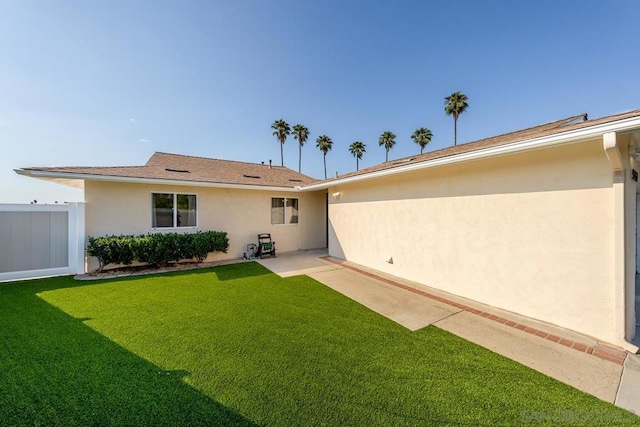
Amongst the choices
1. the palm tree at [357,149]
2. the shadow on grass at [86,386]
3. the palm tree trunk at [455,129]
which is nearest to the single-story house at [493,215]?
the shadow on grass at [86,386]

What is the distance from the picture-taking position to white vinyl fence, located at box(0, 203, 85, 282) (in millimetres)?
6547

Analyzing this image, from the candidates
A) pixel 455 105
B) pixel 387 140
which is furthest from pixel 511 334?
pixel 387 140

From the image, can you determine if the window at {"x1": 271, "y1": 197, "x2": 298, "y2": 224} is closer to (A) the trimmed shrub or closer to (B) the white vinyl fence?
(A) the trimmed shrub

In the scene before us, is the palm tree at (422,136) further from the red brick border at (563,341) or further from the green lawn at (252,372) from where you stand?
the green lawn at (252,372)

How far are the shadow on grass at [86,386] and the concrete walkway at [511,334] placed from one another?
137 inches

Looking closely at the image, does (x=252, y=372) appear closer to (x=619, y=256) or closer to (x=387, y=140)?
(x=619, y=256)

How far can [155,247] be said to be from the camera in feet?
26.3

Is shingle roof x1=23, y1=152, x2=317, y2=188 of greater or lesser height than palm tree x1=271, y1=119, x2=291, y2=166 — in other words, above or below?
below

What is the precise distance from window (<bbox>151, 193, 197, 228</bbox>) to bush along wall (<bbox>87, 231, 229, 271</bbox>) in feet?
2.40

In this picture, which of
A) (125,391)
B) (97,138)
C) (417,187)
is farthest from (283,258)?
(97,138)

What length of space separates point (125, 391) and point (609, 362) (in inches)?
233

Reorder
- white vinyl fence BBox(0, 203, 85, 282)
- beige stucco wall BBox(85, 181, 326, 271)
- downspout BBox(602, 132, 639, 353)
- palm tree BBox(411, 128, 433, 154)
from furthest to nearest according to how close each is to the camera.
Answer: palm tree BBox(411, 128, 433, 154) → beige stucco wall BBox(85, 181, 326, 271) → white vinyl fence BBox(0, 203, 85, 282) → downspout BBox(602, 132, 639, 353)

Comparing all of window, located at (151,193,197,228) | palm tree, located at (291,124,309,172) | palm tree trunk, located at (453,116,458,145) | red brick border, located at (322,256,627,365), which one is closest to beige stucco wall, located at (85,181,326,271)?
window, located at (151,193,197,228)

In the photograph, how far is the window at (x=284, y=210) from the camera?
37.4ft
